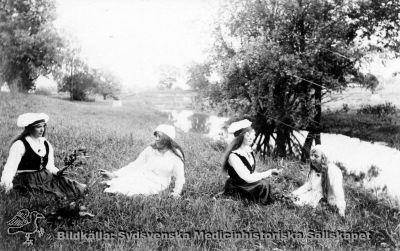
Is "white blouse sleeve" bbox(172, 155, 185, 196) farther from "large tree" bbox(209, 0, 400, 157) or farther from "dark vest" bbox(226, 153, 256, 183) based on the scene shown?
"large tree" bbox(209, 0, 400, 157)

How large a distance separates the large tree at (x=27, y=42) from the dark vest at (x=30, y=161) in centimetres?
157

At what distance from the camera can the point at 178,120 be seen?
5.34 metres

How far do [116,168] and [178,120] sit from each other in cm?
144

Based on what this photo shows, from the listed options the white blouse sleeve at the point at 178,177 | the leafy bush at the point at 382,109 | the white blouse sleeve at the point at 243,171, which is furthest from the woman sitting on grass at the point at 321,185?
the leafy bush at the point at 382,109

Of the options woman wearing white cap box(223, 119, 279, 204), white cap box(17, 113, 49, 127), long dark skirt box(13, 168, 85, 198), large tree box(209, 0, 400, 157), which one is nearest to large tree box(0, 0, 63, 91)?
white cap box(17, 113, 49, 127)

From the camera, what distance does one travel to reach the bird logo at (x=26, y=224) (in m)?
3.13

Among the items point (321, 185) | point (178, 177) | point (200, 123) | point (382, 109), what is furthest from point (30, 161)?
point (382, 109)

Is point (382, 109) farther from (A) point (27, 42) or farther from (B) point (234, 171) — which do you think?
(A) point (27, 42)

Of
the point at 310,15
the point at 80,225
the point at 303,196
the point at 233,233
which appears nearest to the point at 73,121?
the point at 80,225

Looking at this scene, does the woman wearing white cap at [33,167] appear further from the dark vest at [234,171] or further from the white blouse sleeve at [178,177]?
the dark vest at [234,171]

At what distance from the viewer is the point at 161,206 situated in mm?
3561

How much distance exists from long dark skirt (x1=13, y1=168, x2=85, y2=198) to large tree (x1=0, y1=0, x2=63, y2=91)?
1.74 m

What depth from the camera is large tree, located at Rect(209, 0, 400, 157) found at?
16.7 feet

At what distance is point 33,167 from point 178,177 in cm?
171
